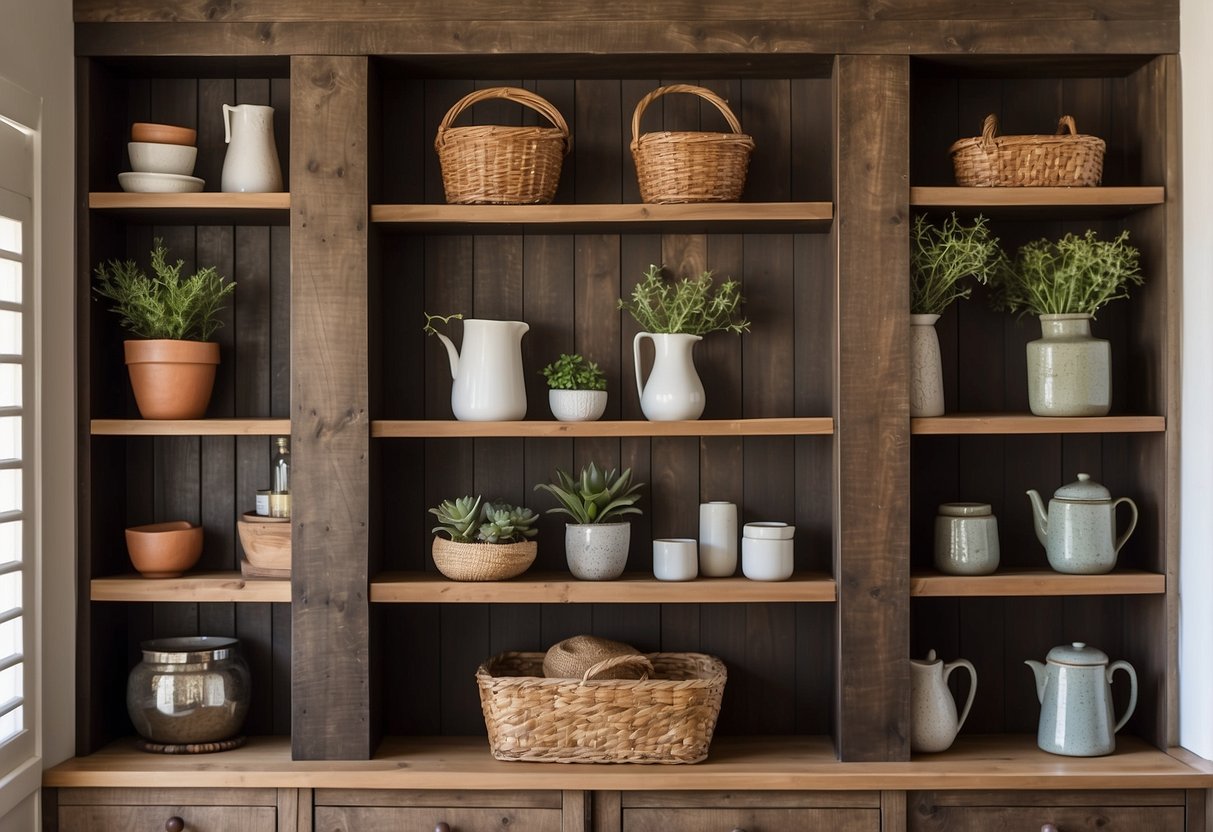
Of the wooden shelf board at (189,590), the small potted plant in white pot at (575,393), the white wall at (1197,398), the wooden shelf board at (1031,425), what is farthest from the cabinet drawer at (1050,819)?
the wooden shelf board at (189,590)

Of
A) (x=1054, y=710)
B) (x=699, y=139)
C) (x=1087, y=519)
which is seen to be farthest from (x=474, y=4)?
(x=1054, y=710)

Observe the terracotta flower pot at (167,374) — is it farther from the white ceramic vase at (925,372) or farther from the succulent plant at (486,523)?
the white ceramic vase at (925,372)

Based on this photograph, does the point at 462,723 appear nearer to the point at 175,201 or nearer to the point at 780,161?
the point at 175,201

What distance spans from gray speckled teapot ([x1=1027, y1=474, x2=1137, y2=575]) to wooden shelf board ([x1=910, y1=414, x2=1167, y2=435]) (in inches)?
5.3

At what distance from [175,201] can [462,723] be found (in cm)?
145

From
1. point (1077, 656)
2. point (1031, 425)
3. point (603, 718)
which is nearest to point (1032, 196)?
point (1031, 425)

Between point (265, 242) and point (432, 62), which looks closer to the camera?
point (432, 62)

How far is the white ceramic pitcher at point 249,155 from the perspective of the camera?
8.34 ft

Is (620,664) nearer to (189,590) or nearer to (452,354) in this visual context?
(452,354)

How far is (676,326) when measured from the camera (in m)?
2.58

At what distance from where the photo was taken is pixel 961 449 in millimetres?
2746

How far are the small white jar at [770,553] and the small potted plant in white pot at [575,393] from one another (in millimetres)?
467

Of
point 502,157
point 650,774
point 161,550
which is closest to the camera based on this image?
point 650,774

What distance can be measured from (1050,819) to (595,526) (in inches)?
47.3
